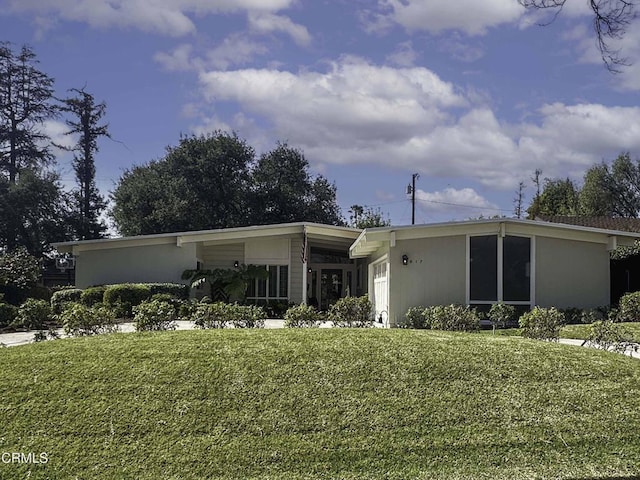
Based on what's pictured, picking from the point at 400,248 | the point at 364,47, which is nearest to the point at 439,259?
the point at 400,248

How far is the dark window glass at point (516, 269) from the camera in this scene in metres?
15.9

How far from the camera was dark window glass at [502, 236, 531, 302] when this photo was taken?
15.9 metres

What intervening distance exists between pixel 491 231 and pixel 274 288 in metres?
8.93

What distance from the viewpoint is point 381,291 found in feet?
58.0

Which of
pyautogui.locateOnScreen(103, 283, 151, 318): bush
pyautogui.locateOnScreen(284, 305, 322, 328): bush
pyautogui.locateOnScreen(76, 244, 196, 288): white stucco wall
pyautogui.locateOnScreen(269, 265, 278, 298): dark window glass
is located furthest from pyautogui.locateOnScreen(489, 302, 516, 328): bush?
pyautogui.locateOnScreen(76, 244, 196, 288): white stucco wall

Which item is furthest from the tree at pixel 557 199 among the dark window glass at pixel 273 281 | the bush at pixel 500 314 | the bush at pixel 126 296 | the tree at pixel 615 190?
the bush at pixel 126 296

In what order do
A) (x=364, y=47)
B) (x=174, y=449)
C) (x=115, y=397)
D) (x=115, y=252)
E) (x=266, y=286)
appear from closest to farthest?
1. (x=174, y=449)
2. (x=115, y=397)
3. (x=364, y=47)
4. (x=115, y=252)
5. (x=266, y=286)

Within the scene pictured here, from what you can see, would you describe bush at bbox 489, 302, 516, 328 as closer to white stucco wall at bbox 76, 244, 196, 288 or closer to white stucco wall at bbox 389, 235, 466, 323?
white stucco wall at bbox 389, 235, 466, 323

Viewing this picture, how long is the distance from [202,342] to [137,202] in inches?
1138

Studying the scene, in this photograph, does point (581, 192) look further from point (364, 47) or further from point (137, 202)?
point (364, 47)

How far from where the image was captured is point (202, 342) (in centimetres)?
759

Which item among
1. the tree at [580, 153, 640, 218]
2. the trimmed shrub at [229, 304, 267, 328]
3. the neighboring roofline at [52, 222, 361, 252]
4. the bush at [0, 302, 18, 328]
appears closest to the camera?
the trimmed shrub at [229, 304, 267, 328]

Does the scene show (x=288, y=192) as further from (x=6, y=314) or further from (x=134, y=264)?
(x=6, y=314)

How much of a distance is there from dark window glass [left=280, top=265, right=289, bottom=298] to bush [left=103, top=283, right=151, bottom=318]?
18.7ft
